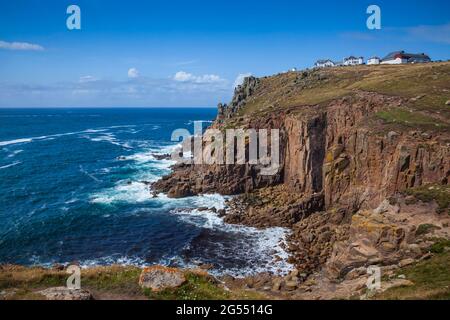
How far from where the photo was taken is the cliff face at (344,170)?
33.2 metres

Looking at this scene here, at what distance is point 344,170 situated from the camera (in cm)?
5066

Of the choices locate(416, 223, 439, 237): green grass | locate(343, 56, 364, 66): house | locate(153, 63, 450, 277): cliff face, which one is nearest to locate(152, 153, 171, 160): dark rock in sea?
locate(153, 63, 450, 277): cliff face

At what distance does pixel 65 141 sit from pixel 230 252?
4162 inches

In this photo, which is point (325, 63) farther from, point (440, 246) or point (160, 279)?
point (160, 279)

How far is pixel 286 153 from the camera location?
6153 cm

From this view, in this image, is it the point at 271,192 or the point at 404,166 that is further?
the point at 271,192

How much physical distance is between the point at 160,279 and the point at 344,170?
34.7 metres

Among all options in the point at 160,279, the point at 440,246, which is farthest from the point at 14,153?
the point at 440,246

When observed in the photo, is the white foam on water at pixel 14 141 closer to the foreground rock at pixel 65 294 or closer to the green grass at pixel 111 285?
the green grass at pixel 111 285

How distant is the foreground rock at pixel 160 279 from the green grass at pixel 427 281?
471 inches

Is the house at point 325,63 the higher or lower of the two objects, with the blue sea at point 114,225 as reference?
higher

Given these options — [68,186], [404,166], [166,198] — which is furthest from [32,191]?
[404,166]

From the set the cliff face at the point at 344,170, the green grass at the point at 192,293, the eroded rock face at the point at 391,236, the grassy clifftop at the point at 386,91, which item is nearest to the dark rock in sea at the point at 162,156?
the cliff face at the point at 344,170

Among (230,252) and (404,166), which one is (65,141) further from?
(404,166)
